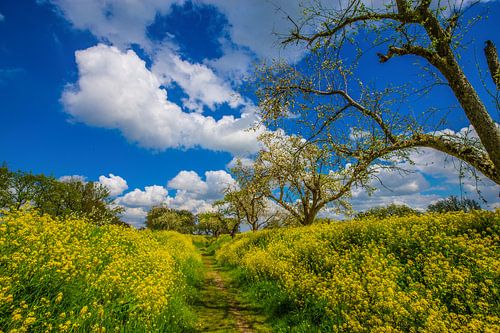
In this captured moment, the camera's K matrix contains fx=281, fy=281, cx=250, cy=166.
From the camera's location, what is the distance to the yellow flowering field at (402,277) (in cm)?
559

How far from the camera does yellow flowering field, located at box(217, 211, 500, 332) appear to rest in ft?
18.4

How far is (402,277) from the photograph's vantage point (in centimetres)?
799

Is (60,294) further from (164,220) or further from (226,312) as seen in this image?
(164,220)

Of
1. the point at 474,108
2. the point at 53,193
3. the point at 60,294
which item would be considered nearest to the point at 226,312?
the point at 60,294

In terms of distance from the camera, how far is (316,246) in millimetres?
12477

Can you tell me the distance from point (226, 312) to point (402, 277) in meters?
6.23

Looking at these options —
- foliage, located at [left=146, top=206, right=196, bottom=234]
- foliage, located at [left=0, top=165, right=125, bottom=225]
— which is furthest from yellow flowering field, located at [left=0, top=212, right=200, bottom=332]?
foliage, located at [left=146, top=206, right=196, bottom=234]

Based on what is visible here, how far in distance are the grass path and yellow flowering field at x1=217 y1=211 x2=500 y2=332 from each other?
126 centimetres

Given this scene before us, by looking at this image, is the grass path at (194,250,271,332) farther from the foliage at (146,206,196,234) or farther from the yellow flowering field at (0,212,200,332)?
the foliage at (146,206,196,234)

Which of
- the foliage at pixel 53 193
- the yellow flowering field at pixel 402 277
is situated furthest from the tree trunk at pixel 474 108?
the foliage at pixel 53 193

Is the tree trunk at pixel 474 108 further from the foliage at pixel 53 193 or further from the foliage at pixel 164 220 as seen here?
the foliage at pixel 164 220

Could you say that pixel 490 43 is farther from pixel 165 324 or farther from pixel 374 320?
pixel 165 324

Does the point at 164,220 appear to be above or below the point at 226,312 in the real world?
above

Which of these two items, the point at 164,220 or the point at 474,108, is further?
the point at 164,220
